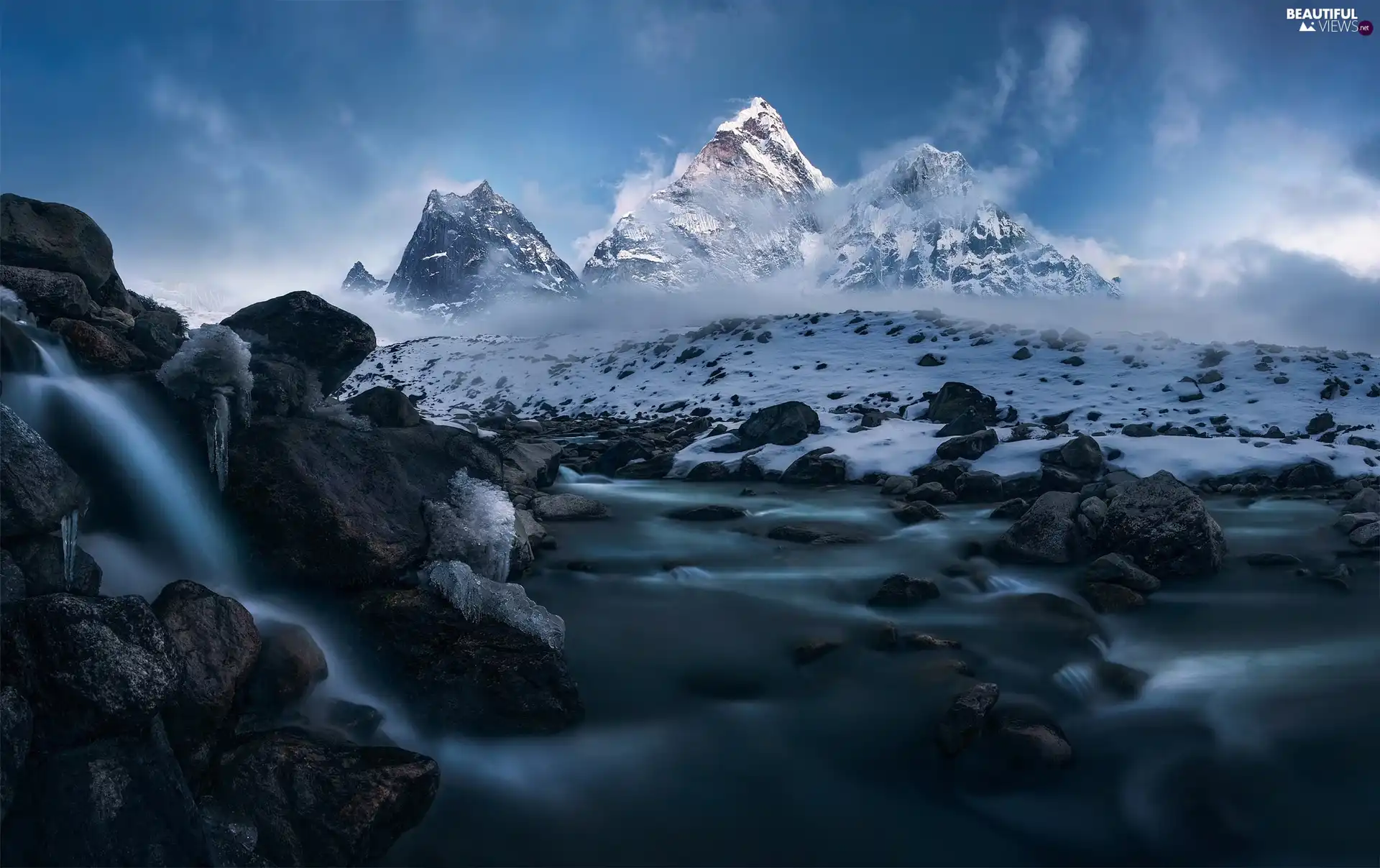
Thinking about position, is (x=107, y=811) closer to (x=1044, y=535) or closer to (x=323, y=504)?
(x=323, y=504)

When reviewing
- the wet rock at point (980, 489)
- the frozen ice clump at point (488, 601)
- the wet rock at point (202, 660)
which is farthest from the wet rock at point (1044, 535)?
the wet rock at point (202, 660)

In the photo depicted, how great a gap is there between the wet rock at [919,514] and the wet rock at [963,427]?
561 cm

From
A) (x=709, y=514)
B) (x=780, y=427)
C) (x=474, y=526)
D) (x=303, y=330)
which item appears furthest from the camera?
(x=780, y=427)

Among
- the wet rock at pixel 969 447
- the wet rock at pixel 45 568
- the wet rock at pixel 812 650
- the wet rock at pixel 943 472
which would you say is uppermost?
the wet rock at pixel 45 568

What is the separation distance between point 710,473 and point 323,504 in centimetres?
1156

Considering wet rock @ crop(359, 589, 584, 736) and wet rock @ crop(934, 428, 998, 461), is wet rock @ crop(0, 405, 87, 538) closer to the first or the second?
wet rock @ crop(359, 589, 584, 736)

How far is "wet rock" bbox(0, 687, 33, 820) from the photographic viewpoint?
126 inches

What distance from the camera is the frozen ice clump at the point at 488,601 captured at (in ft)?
19.9

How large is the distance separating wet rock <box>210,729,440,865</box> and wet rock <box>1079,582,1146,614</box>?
686 cm

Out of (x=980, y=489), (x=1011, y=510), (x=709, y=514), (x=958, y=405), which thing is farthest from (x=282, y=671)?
(x=958, y=405)

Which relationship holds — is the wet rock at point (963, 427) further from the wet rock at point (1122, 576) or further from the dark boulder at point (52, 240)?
the dark boulder at point (52, 240)

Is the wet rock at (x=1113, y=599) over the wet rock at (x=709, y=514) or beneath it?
over

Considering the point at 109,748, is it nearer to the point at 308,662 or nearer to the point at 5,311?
the point at 308,662

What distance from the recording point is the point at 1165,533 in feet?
29.6
